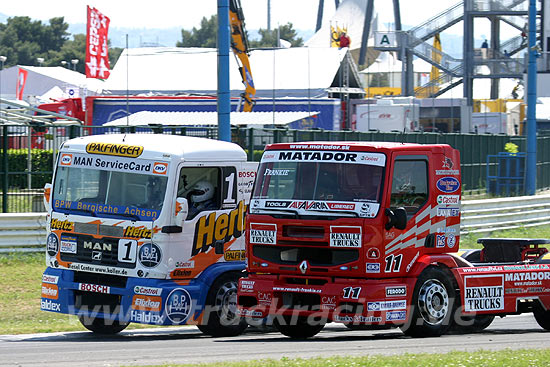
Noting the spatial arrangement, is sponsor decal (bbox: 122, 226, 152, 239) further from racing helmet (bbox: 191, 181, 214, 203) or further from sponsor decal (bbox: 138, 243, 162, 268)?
→ racing helmet (bbox: 191, 181, 214, 203)

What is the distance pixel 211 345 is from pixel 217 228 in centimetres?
182

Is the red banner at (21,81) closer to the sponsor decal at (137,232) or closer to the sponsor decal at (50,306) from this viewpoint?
the sponsor decal at (50,306)

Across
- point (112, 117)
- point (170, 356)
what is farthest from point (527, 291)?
point (112, 117)

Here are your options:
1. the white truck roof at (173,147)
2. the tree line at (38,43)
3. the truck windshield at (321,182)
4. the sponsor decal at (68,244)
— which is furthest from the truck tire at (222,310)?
the tree line at (38,43)

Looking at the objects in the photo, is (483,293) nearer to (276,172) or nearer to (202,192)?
(276,172)

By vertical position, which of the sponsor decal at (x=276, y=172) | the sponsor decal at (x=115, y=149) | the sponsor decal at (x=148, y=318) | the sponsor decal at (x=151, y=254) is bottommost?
the sponsor decal at (x=148, y=318)

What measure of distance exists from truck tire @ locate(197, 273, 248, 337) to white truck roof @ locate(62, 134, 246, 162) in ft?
5.01

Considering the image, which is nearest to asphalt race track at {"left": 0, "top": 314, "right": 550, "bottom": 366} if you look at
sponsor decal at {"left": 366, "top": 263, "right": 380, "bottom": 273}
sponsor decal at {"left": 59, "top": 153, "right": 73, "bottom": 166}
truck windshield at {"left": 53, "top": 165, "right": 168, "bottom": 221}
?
sponsor decal at {"left": 366, "top": 263, "right": 380, "bottom": 273}

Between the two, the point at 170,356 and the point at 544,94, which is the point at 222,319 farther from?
the point at 544,94

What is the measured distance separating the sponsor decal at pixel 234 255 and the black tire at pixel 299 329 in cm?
111

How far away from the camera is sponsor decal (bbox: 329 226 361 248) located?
11.3 metres

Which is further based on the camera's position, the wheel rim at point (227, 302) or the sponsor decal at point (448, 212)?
the wheel rim at point (227, 302)

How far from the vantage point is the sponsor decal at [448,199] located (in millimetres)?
12148

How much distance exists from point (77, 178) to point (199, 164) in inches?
60.5
